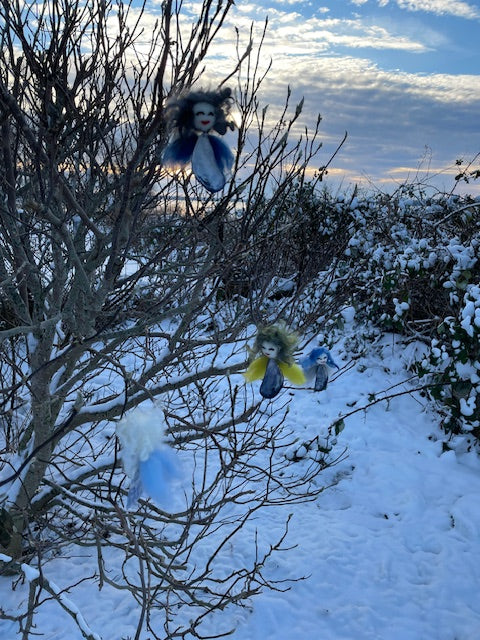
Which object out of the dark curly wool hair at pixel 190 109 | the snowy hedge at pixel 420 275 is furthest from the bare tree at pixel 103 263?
the snowy hedge at pixel 420 275

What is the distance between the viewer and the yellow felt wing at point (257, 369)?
1600 millimetres

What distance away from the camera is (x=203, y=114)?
1237 millimetres

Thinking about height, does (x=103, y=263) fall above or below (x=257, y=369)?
above

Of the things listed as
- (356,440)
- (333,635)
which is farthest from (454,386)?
(333,635)

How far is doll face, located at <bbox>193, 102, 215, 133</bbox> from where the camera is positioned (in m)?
1.24

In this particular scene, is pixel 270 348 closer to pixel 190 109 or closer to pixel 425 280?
pixel 190 109

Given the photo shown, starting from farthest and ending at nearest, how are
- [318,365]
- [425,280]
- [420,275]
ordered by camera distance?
[425,280] < [420,275] < [318,365]

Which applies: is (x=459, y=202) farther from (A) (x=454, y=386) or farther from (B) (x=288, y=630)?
(B) (x=288, y=630)

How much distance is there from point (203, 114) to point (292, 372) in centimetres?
82

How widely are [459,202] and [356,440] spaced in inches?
129

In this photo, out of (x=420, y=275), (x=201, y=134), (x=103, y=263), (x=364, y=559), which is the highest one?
(x=420, y=275)

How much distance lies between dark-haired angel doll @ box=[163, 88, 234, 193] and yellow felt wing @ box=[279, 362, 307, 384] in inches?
23.7

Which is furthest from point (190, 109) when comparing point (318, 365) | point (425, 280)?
point (425, 280)

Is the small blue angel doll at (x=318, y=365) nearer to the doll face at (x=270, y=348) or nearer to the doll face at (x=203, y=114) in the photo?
the doll face at (x=270, y=348)
